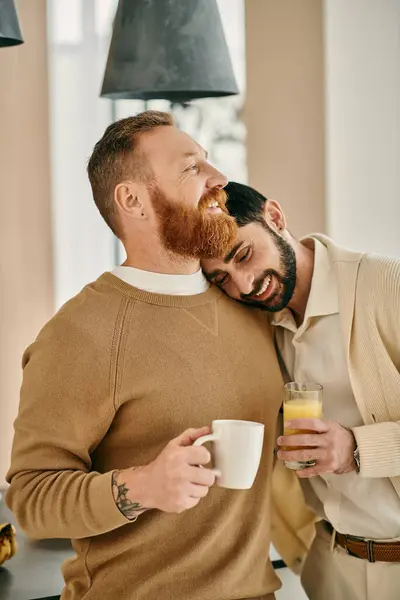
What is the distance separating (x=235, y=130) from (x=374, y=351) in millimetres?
2171

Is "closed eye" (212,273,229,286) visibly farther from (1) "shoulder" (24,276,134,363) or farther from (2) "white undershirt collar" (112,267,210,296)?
(1) "shoulder" (24,276,134,363)

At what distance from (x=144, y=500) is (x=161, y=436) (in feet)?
0.67

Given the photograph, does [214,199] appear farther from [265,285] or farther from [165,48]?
[165,48]

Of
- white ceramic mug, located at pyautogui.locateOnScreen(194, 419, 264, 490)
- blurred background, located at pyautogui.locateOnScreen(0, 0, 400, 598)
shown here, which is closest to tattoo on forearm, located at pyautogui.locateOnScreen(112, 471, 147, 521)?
white ceramic mug, located at pyautogui.locateOnScreen(194, 419, 264, 490)

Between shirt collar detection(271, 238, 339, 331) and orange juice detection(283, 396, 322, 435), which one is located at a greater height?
shirt collar detection(271, 238, 339, 331)

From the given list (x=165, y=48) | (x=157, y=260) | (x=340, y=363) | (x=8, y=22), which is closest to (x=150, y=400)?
(x=157, y=260)

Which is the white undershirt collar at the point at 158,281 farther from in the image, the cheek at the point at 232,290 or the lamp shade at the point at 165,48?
the lamp shade at the point at 165,48

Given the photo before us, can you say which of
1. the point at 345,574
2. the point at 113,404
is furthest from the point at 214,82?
the point at 345,574

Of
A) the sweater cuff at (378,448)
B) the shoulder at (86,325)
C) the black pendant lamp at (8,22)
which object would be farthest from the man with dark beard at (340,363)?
the black pendant lamp at (8,22)

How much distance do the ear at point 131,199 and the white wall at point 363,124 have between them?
2.04 metres

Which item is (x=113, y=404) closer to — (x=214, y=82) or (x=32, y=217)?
(x=214, y=82)

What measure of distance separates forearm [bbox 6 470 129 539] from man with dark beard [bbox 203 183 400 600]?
0.35m

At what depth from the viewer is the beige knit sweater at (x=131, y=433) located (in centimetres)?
142

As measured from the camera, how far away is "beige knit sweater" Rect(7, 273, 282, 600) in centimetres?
142
